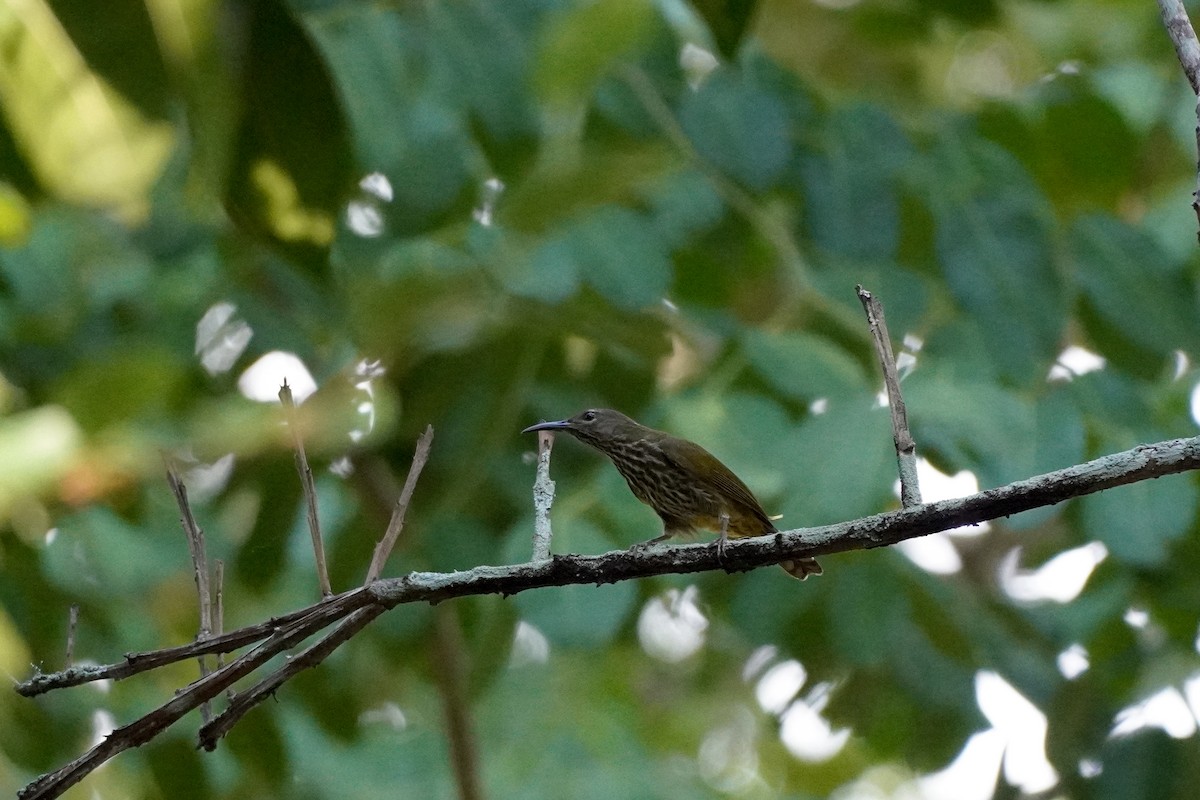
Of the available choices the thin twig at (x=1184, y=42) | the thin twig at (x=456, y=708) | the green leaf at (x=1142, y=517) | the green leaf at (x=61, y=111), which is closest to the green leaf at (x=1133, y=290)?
the green leaf at (x=1142, y=517)

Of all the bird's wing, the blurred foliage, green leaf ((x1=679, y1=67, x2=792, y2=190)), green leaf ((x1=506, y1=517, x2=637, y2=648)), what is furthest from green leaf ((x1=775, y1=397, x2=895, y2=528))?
green leaf ((x1=679, y1=67, x2=792, y2=190))

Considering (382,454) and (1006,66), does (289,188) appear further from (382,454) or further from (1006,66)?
(1006,66)

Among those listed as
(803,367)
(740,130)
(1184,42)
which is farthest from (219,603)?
(740,130)

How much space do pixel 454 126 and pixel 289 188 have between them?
856mm

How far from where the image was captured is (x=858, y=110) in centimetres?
399

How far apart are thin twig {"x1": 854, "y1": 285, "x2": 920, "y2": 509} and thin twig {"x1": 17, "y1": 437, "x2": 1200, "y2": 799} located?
0.05 m

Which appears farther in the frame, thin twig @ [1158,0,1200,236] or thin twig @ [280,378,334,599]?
thin twig @ [1158,0,1200,236]

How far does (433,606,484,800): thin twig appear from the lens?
161 inches

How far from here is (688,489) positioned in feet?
11.3

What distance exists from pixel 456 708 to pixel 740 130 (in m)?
1.93

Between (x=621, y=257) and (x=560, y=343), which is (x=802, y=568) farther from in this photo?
(x=560, y=343)

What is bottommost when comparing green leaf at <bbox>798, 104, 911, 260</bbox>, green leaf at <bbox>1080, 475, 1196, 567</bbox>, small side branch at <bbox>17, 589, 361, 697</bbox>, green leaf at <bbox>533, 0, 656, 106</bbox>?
green leaf at <bbox>1080, 475, 1196, 567</bbox>

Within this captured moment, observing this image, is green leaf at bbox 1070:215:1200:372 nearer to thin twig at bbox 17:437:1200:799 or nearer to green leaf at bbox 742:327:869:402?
green leaf at bbox 742:327:869:402

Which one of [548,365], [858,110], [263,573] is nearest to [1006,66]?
[858,110]
